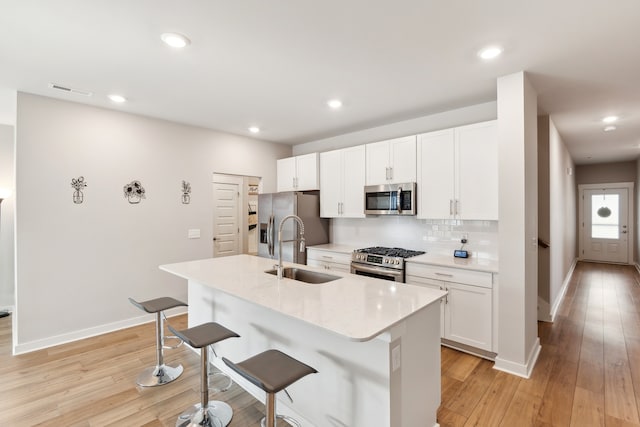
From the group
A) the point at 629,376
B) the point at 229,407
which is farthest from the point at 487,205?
the point at 229,407

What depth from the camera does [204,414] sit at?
6.82ft

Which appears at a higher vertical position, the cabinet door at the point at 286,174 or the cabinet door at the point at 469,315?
the cabinet door at the point at 286,174

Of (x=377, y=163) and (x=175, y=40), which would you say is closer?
(x=175, y=40)

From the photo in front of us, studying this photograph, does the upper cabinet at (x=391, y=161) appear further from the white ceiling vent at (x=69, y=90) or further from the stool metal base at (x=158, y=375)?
Result: the white ceiling vent at (x=69, y=90)

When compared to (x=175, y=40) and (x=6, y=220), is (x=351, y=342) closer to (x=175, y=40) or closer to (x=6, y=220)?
(x=175, y=40)

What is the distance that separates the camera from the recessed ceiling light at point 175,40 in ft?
6.88

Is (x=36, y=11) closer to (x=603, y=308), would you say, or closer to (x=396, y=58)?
(x=396, y=58)

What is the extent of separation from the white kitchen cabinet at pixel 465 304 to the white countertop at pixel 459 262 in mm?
49

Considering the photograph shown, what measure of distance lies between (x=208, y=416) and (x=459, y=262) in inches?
106

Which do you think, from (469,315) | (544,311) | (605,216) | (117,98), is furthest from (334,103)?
(605,216)

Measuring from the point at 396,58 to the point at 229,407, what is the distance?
9.68 ft

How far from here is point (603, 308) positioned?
14.9 feet

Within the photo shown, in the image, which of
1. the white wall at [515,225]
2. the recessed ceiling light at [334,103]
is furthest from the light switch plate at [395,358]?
the recessed ceiling light at [334,103]

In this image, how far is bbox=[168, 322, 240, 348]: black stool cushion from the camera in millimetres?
1993
